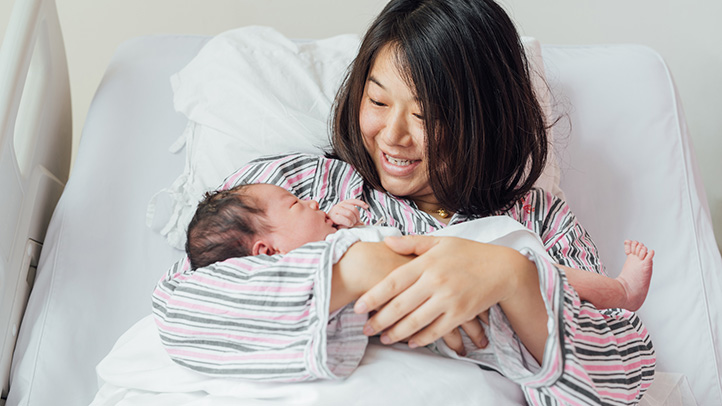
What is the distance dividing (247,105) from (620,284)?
0.95m

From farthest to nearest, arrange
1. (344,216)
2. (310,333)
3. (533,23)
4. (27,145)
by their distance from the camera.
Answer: (533,23), (27,145), (344,216), (310,333)

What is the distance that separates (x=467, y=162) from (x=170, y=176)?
770mm

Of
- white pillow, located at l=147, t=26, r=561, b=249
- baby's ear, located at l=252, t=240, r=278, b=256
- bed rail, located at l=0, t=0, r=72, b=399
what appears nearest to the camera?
baby's ear, located at l=252, t=240, r=278, b=256

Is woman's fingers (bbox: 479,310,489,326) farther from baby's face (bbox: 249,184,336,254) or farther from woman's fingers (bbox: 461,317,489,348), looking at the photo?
baby's face (bbox: 249,184,336,254)

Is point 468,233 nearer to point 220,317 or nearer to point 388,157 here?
point 388,157

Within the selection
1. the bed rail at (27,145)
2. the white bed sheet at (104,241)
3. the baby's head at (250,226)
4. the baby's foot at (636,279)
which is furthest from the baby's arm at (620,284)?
the bed rail at (27,145)

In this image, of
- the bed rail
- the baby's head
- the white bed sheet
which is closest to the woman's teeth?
the baby's head

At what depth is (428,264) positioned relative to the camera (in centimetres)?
102

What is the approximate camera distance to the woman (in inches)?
39.5

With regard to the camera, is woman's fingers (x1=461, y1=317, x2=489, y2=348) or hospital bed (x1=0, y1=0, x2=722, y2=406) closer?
woman's fingers (x1=461, y1=317, x2=489, y2=348)

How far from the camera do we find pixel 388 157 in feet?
4.49

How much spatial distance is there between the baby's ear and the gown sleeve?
40 cm

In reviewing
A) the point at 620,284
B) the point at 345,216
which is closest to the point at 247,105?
the point at 345,216

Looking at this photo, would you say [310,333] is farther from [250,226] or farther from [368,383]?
[250,226]
